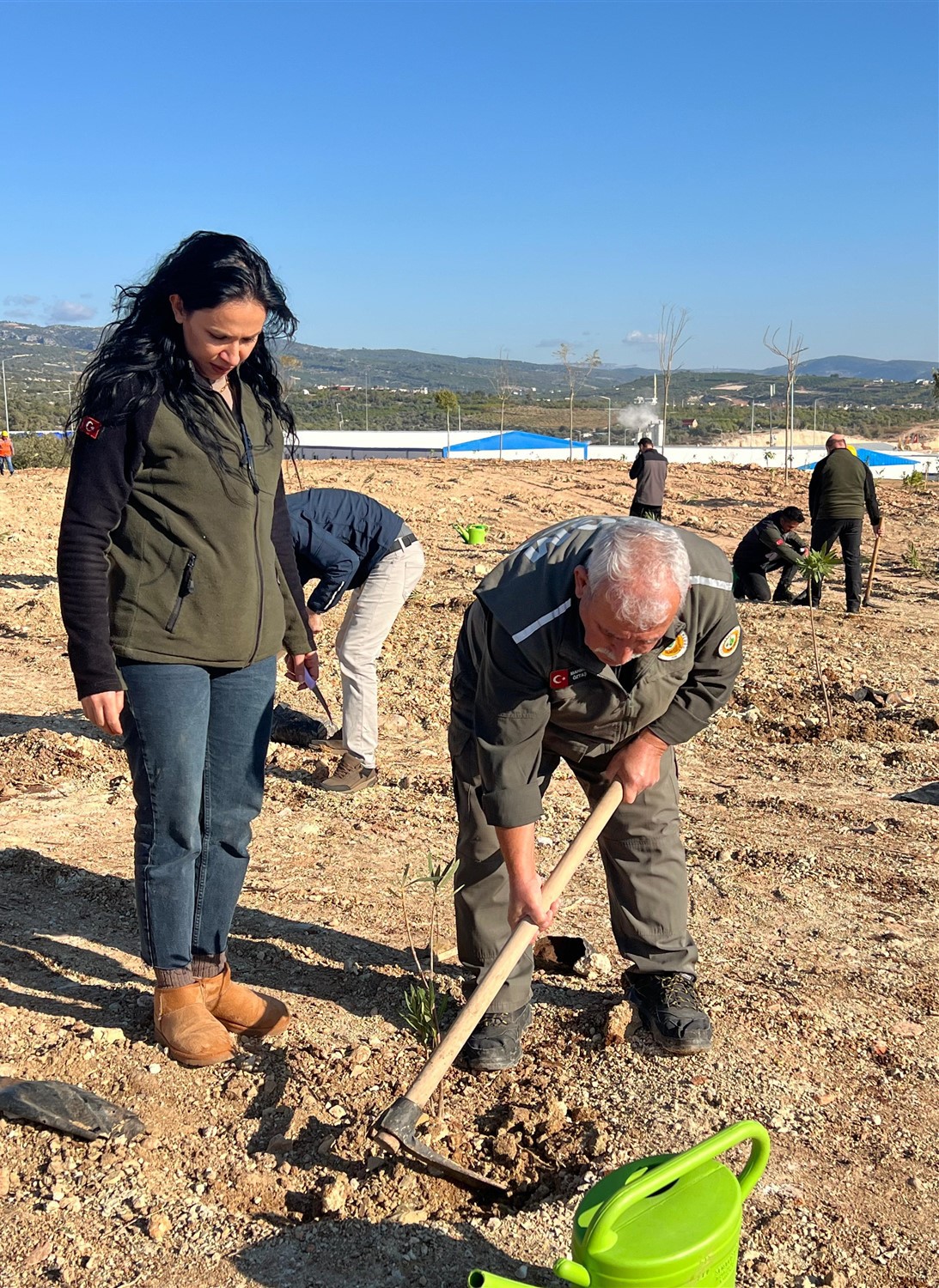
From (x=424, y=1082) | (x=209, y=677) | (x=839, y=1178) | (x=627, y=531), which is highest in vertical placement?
(x=627, y=531)

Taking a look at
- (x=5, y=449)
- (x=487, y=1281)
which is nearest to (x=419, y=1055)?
(x=487, y=1281)

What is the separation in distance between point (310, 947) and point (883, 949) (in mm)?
1740

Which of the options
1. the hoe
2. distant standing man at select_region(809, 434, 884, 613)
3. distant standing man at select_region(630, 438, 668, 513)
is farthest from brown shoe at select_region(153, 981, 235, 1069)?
distant standing man at select_region(630, 438, 668, 513)

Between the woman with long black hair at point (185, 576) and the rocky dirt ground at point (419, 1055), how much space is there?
1.11 feet

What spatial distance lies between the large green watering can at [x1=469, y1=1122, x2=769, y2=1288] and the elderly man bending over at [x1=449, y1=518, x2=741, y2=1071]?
69cm

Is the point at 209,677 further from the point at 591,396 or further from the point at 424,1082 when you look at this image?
the point at 591,396

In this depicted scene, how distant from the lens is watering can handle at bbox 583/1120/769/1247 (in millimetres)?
1740

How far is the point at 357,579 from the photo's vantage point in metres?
5.04

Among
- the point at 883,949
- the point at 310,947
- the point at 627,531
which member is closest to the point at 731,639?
the point at 627,531

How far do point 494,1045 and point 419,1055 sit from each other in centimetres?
21

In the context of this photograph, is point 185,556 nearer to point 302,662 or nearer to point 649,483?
point 302,662

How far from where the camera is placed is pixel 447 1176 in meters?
2.44

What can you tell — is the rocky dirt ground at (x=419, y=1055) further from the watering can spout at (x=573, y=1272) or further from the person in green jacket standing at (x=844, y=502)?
the person in green jacket standing at (x=844, y=502)

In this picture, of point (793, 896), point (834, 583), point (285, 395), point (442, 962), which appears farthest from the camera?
point (834, 583)
